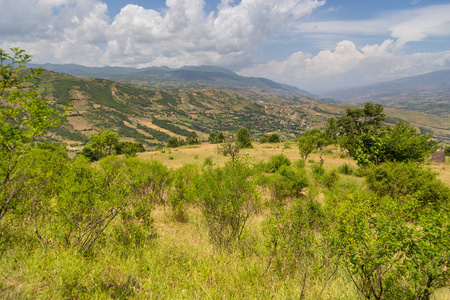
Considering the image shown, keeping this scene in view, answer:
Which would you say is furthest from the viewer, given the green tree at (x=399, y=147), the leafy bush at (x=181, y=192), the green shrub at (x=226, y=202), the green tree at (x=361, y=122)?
the green tree at (x=361, y=122)

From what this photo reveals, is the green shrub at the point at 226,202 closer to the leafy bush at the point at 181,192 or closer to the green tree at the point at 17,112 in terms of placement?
the leafy bush at the point at 181,192

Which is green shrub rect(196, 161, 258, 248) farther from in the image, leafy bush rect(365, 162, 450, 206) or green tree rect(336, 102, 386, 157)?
green tree rect(336, 102, 386, 157)

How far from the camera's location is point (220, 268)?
22.0 ft

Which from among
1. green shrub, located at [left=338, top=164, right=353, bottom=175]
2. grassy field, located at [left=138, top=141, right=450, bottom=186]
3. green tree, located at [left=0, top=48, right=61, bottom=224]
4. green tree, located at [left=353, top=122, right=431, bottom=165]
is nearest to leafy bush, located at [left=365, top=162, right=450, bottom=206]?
green tree, located at [left=353, top=122, right=431, bottom=165]

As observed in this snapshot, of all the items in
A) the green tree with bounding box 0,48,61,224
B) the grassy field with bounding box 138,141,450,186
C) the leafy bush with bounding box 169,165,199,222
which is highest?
the green tree with bounding box 0,48,61,224

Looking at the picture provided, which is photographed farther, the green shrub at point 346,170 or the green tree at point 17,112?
the green shrub at point 346,170

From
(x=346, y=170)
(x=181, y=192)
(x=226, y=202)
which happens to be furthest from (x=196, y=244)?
(x=346, y=170)

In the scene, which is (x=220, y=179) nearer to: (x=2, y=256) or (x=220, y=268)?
(x=220, y=268)

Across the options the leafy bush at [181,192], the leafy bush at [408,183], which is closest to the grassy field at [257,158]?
the leafy bush at [181,192]

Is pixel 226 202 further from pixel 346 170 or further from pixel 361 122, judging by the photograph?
pixel 361 122

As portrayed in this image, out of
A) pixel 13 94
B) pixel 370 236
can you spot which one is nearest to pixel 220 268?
pixel 370 236

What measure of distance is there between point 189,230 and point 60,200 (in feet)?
19.4

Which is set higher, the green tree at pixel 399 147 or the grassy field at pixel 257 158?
the green tree at pixel 399 147

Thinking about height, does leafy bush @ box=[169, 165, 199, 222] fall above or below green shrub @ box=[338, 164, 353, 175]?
above
